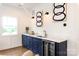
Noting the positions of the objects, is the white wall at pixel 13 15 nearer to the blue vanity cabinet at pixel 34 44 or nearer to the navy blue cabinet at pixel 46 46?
the navy blue cabinet at pixel 46 46

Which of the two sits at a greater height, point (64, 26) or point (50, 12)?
point (50, 12)

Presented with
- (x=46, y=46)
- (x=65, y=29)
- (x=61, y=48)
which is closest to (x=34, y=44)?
(x=46, y=46)

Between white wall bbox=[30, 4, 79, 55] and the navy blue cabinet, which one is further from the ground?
white wall bbox=[30, 4, 79, 55]

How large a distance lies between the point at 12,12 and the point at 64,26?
0.67 meters

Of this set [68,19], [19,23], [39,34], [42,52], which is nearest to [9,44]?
[19,23]

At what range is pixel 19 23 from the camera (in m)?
0.94

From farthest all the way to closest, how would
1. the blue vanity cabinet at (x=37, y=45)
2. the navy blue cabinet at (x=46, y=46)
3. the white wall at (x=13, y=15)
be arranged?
the blue vanity cabinet at (x=37, y=45)
the navy blue cabinet at (x=46, y=46)
the white wall at (x=13, y=15)

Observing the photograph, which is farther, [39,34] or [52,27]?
[39,34]

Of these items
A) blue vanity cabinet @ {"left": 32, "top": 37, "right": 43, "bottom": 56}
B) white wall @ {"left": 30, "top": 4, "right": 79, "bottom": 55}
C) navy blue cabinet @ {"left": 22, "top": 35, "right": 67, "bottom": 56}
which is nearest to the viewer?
white wall @ {"left": 30, "top": 4, "right": 79, "bottom": 55}

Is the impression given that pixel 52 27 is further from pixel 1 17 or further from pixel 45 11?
pixel 1 17

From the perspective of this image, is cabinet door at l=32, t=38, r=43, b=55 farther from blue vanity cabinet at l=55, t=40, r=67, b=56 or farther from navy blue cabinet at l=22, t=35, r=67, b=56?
blue vanity cabinet at l=55, t=40, r=67, b=56

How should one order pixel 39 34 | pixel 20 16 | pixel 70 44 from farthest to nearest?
pixel 39 34, pixel 70 44, pixel 20 16

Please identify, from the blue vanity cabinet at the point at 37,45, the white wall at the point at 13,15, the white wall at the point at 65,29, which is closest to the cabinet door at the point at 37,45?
the blue vanity cabinet at the point at 37,45

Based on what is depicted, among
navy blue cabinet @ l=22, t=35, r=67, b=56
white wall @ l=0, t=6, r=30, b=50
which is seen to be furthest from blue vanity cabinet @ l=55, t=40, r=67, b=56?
white wall @ l=0, t=6, r=30, b=50
